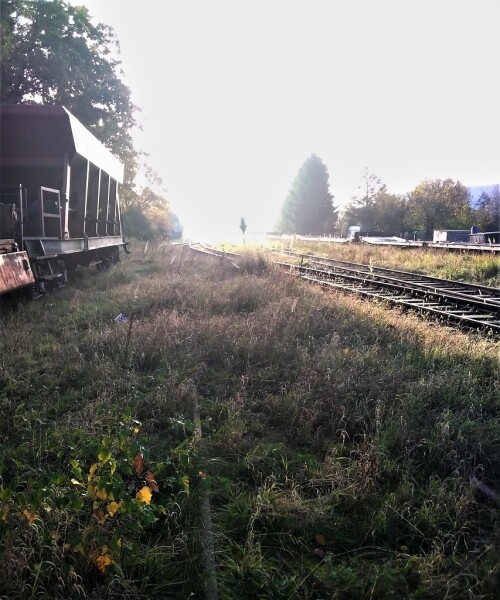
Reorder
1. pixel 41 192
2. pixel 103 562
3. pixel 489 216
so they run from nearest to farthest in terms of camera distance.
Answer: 1. pixel 103 562
2. pixel 41 192
3. pixel 489 216

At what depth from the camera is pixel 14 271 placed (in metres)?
6.39

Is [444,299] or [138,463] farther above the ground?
[444,299]

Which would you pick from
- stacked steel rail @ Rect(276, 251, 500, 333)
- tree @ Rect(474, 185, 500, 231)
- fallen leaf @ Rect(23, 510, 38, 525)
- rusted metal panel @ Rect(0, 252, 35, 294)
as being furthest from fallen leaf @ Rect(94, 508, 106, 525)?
tree @ Rect(474, 185, 500, 231)

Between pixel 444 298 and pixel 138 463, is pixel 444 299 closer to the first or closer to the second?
pixel 444 298

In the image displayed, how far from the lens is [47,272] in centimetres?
849

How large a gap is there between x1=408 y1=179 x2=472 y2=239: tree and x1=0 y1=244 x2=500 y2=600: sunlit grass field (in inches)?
2103

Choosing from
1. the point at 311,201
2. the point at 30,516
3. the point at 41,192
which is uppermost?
the point at 311,201

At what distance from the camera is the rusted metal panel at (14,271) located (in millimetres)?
6000

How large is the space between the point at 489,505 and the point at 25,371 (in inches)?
165

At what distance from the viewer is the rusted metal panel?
6.00 metres

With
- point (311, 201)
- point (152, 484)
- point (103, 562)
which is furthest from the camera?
point (311, 201)

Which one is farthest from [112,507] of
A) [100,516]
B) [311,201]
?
[311,201]

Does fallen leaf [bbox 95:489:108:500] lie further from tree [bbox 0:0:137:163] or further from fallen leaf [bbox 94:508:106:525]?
tree [bbox 0:0:137:163]

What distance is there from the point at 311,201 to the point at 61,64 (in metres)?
56.9
